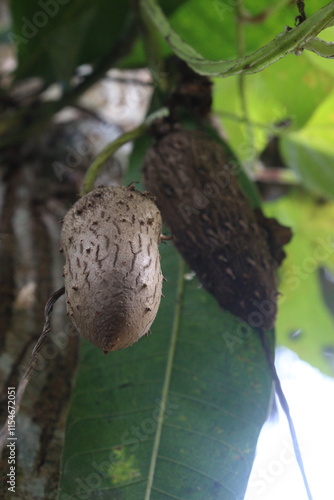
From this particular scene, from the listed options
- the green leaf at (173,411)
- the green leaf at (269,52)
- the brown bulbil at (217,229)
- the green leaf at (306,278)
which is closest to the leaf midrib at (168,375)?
the green leaf at (173,411)

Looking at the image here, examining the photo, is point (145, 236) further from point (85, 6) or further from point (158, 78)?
point (85, 6)

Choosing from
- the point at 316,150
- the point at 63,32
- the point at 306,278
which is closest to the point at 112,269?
the point at 63,32

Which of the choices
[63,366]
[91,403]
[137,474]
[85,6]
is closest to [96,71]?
[85,6]

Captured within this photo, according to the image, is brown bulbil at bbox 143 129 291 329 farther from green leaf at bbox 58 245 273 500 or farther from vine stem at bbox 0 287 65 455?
vine stem at bbox 0 287 65 455

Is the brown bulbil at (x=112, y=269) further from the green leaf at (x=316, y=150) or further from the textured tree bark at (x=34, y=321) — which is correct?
the green leaf at (x=316, y=150)

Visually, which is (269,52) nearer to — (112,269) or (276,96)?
(112,269)

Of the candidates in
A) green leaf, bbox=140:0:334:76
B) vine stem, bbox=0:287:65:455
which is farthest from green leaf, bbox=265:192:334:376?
vine stem, bbox=0:287:65:455
